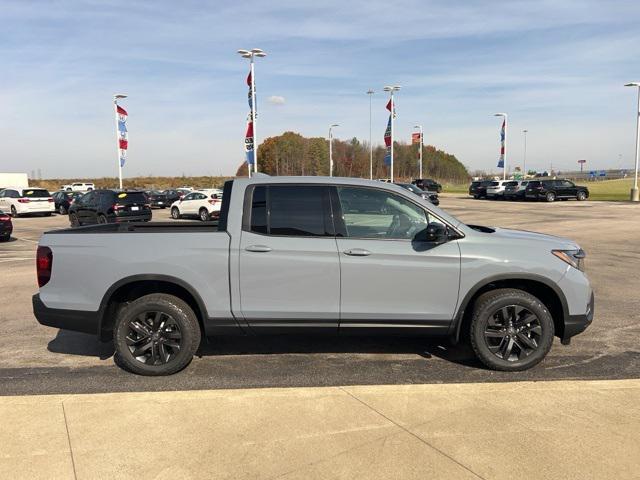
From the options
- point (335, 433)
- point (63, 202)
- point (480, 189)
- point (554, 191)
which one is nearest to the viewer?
point (335, 433)

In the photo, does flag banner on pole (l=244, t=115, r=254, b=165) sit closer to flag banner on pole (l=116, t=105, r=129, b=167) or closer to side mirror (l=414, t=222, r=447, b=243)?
flag banner on pole (l=116, t=105, r=129, b=167)

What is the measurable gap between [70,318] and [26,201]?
27.2 metres

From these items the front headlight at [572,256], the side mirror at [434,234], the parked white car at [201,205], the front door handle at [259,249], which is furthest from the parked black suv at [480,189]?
the front door handle at [259,249]

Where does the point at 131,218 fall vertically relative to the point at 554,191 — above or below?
below

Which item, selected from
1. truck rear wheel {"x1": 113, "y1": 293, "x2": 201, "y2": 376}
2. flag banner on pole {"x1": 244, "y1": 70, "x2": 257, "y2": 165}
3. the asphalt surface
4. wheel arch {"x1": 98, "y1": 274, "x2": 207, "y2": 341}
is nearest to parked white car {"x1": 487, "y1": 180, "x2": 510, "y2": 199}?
flag banner on pole {"x1": 244, "y1": 70, "x2": 257, "y2": 165}

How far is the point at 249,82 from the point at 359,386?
2661 centimetres

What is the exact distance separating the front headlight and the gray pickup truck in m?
0.02

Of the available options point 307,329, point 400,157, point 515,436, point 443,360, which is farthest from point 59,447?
point 400,157

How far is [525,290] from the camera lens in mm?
4770

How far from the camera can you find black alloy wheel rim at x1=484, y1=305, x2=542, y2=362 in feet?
15.1

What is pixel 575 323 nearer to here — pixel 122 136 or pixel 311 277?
pixel 311 277

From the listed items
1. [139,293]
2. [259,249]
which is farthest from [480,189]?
[139,293]

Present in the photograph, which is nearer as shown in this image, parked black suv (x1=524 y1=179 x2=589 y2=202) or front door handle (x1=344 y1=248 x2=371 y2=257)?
front door handle (x1=344 y1=248 x2=371 y2=257)

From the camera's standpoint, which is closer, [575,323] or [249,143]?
[575,323]
